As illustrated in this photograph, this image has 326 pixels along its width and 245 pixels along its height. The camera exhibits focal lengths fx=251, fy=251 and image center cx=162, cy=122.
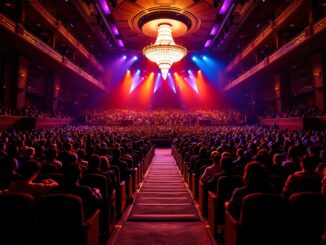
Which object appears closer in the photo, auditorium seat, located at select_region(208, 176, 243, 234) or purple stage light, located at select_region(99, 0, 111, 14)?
auditorium seat, located at select_region(208, 176, 243, 234)

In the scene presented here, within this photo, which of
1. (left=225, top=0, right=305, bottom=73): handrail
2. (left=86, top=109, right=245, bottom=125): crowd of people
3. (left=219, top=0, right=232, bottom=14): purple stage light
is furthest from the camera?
(left=86, top=109, right=245, bottom=125): crowd of people

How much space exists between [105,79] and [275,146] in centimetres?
2552

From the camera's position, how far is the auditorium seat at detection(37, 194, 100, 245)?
208cm

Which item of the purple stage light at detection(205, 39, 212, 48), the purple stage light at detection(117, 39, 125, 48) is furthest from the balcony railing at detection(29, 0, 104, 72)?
the purple stage light at detection(205, 39, 212, 48)

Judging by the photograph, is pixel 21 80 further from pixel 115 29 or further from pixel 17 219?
pixel 17 219

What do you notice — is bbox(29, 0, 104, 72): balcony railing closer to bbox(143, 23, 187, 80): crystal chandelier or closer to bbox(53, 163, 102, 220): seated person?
bbox(143, 23, 187, 80): crystal chandelier

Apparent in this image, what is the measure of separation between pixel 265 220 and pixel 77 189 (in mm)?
1707

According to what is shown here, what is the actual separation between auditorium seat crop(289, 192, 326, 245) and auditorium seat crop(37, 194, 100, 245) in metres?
1.75

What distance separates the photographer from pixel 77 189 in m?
2.41

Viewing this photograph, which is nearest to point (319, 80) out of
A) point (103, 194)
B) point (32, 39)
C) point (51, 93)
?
point (103, 194)

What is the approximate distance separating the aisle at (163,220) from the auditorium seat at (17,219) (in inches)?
47.9

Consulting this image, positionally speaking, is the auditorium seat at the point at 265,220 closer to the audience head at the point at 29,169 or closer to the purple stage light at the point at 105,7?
the audience head at the point at 29,169

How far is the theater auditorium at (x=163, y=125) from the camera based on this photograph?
2.13 metres

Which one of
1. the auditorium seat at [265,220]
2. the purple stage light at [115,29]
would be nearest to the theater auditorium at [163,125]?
the auditorium seat at [265,220]
